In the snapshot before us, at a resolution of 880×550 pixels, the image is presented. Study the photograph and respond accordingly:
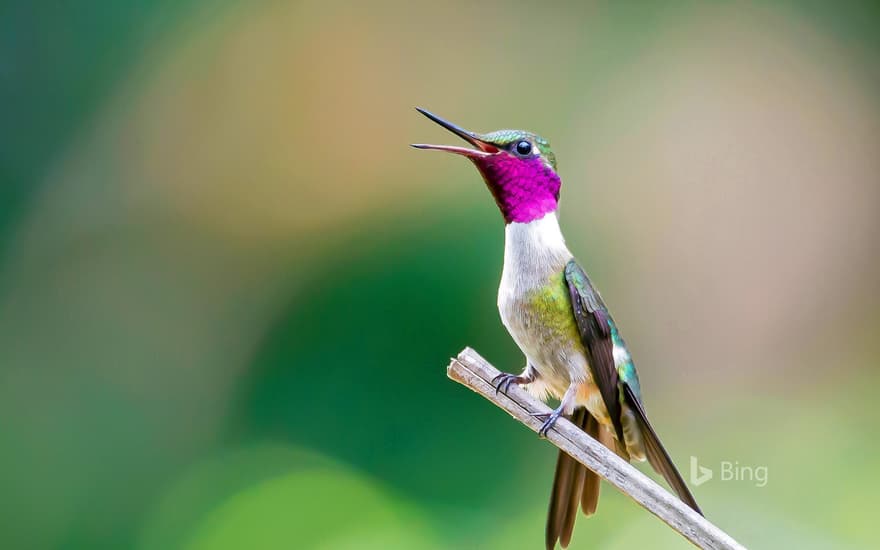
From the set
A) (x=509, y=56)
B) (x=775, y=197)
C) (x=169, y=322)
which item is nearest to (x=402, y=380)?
(x=169, y=322)

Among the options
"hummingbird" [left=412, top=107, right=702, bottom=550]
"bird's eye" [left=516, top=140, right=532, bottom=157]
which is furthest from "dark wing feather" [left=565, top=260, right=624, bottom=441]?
"bird's eye" [left=516, top=140, right=532, bottom=157]

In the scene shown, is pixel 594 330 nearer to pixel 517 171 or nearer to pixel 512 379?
pixel 512 379

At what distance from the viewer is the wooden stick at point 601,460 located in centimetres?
85

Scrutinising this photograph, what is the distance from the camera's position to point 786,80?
8.88 feet

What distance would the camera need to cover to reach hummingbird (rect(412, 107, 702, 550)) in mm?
1036

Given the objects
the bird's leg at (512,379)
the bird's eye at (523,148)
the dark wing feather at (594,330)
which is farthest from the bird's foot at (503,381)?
the bird's eye at (523,148)

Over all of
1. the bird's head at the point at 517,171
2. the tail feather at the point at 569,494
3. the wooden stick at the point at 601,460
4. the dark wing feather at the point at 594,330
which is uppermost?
the bird's head at the point at 517,171

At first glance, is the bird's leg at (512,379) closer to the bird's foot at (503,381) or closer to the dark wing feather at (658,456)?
the bird's foot at (503,381)

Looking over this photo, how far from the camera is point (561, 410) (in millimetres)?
1039

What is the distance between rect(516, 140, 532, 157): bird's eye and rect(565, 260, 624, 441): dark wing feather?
0.54 feet

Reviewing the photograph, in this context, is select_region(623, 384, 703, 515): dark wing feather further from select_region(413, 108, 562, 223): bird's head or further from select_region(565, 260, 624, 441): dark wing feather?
select_region(413, 108, 562, 223): bird's head

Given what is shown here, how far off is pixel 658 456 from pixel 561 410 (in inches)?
4.8

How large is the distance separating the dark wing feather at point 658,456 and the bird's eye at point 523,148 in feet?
1.08

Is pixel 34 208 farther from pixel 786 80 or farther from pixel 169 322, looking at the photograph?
pixel 786 80
